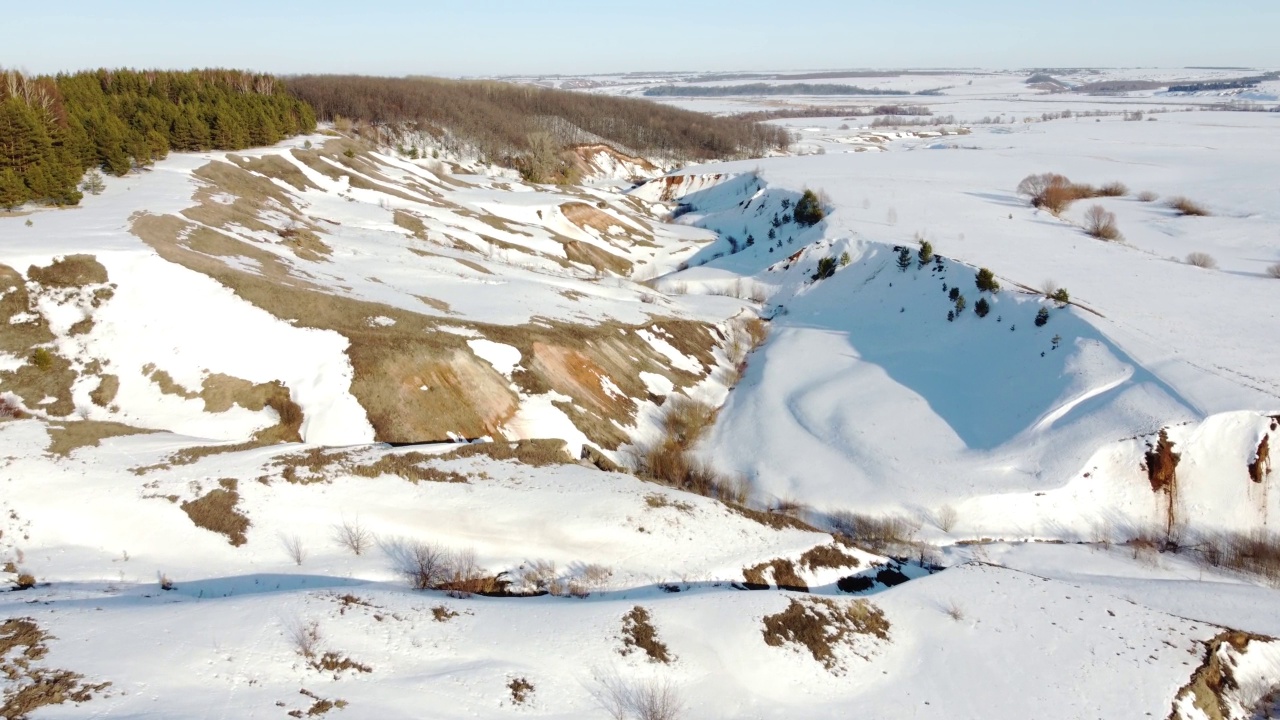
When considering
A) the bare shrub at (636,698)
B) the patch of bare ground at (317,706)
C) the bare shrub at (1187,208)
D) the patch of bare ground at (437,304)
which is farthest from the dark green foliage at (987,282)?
the bare shrub at (1187,208)

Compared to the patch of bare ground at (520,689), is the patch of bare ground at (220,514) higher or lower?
higher

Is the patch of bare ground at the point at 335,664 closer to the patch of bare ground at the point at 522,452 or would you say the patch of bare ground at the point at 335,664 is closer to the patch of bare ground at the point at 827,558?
the patch of bare ground at the point at 522,452

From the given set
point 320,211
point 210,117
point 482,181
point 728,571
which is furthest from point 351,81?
point 728,571

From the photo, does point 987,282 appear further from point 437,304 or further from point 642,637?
point 642,637

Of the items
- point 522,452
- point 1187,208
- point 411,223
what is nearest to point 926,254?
point 522,452

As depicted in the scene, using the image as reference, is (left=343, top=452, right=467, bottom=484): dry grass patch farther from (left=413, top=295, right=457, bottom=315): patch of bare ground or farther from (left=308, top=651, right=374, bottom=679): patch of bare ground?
(left=413, top=295, right=457, bottom=315): patch of bare ground

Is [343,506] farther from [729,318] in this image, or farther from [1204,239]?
[1204,239]

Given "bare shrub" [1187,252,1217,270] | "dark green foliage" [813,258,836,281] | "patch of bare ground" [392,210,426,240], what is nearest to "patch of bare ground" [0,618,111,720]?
"patch of bare ground" [392,210,426,240]

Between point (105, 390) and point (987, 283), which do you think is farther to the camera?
point (987, 283)
